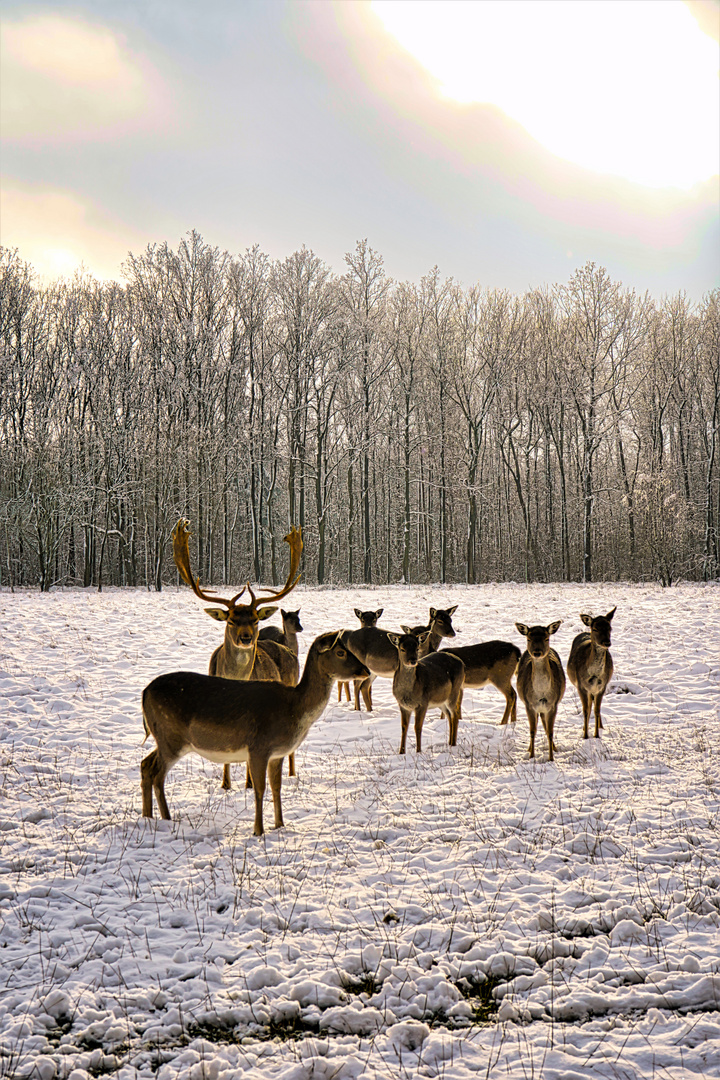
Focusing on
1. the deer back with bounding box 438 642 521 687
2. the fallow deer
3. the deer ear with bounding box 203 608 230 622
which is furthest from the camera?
the fallow deer

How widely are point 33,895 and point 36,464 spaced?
26741 mm

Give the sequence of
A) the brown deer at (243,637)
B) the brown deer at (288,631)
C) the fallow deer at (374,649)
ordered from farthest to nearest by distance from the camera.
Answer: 1. the brown deer at (288,631)
2. the fallow deer at (374,649)
3. the brown deer at (243,637)

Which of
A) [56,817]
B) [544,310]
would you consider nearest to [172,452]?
[544,310]

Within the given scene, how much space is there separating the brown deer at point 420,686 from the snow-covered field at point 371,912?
0.42m

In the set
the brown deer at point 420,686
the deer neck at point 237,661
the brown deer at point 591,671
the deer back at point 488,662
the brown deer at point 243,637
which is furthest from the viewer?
the deer back at point 488,662

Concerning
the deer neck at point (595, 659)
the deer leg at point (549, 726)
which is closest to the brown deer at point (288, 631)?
the deer leg at point (549, 726)

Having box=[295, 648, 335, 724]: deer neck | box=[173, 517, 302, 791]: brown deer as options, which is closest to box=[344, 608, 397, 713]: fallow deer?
box=[173, 517, 302, 791]: brown deer

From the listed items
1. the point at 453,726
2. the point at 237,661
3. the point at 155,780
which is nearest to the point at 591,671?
the point at 453,726

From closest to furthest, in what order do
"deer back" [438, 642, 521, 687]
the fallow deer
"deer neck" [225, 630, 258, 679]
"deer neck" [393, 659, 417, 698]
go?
"deer neck" [225, 630, 258, 679], "deer neck" [393, 659, 417, 698], "deer back" [438, 642, 521, 687], the fallow deer

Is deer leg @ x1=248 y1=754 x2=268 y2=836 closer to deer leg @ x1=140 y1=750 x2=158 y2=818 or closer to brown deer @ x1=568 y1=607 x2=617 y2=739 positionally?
deer leg @ x1=140 y1=750 x2=158 y2=818

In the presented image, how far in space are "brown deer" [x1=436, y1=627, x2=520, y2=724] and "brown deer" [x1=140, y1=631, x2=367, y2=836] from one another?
3.68 meters

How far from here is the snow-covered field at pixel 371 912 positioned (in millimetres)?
3170

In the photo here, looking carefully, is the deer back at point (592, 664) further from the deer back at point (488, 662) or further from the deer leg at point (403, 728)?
the deer leg at point (403, 728)

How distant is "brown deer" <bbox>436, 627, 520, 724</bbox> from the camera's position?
Result: 30.3 ft
